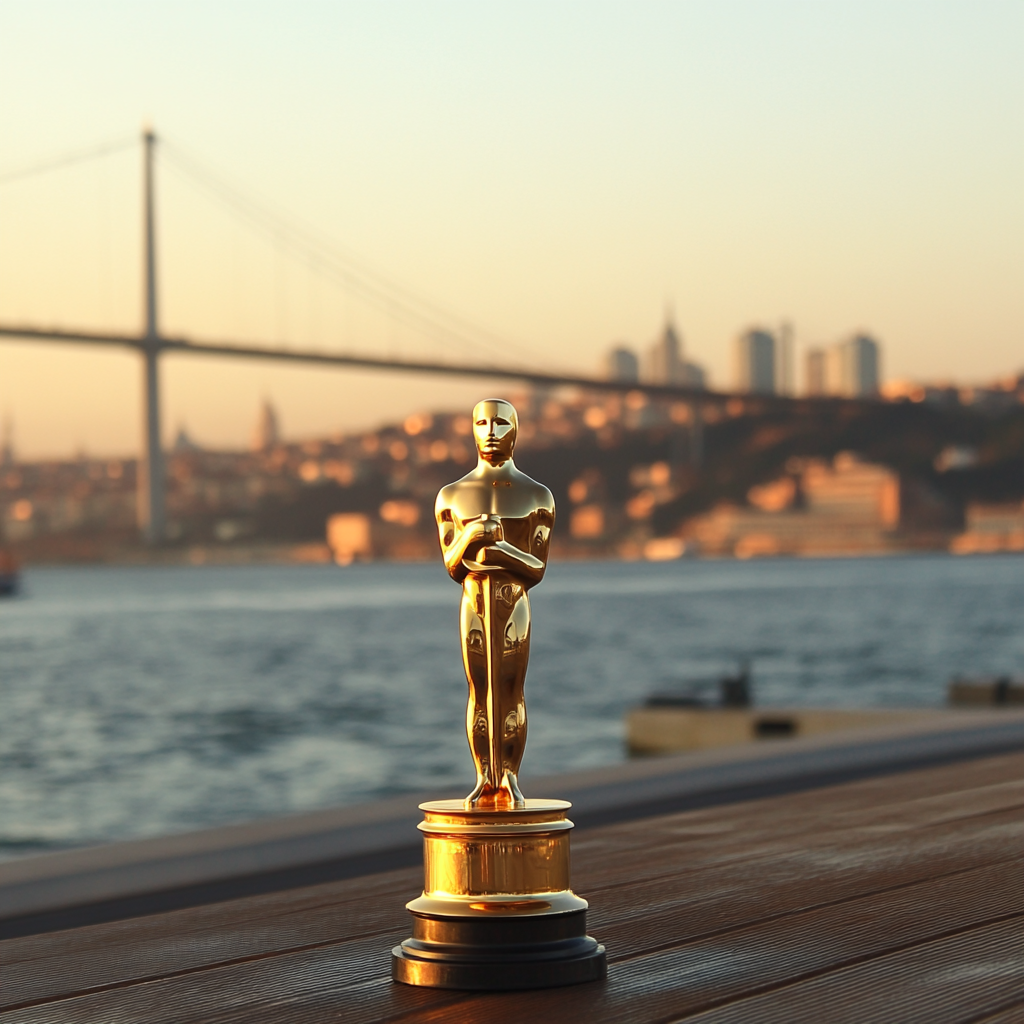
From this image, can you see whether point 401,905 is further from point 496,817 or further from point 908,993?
point 908,993

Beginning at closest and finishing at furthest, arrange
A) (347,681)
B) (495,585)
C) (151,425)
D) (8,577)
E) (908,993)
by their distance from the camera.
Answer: (908,993) → (495,585) → (347,681) → (151,425) → (8,577)

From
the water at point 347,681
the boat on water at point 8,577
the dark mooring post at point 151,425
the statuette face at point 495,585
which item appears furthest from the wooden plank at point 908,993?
the boat on water at point 8,577

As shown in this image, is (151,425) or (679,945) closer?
(679,945)

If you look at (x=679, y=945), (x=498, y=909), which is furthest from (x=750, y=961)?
(x=498, y=909)

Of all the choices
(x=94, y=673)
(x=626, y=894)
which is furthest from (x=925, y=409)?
(x=626, y=894)

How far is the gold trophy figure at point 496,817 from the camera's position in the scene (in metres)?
2.29

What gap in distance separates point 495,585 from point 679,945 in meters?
0.55

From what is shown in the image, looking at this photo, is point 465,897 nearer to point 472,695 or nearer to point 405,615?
point 472,695

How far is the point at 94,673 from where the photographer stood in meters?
37.9

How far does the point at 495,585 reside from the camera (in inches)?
96.3

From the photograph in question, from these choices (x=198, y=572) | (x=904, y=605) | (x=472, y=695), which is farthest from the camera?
(x=198, y=572)

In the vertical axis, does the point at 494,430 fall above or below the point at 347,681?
above

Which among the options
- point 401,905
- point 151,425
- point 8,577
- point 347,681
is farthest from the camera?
point 8,577

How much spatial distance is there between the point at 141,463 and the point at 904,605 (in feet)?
85.1
